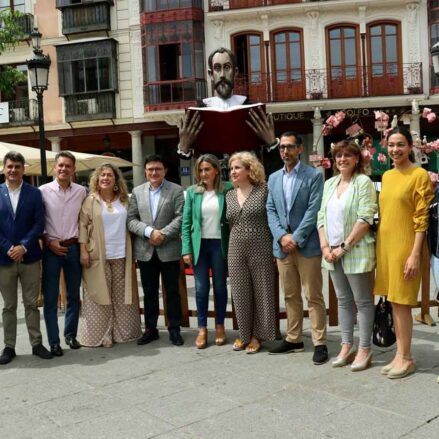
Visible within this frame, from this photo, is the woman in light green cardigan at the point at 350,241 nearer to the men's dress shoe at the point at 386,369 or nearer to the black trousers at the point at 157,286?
the men's dress shoe at the point at 386,369

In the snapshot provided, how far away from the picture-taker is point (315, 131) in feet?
66.7

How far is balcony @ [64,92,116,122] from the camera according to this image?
21703 millimetres

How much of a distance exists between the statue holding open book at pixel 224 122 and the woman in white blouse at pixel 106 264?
0.87 meters

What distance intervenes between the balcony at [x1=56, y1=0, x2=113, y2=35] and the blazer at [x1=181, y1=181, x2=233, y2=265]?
18.3 m

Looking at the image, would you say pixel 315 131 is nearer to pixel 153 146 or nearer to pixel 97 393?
pixel 153 146

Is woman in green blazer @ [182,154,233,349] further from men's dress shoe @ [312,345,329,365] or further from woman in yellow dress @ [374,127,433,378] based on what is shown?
woman in yellow dress @ [374,127,433,378]

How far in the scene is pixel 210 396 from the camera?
393 centimetres

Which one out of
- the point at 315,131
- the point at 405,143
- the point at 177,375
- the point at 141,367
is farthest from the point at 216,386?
the point at 315,131

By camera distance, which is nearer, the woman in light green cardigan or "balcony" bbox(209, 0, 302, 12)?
the woman in light green cardigan

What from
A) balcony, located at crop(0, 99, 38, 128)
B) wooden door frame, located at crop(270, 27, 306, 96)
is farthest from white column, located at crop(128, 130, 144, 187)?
wooden door frame, located at crop(270, 27, 306, 96)

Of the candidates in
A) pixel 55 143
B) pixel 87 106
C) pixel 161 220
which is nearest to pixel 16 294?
pixel 161 220

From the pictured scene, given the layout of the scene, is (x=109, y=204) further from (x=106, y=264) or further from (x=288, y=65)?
(x=288, y=65)

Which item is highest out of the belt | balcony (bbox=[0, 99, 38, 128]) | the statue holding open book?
balcony (bbox=[0, 99, 38, 128])

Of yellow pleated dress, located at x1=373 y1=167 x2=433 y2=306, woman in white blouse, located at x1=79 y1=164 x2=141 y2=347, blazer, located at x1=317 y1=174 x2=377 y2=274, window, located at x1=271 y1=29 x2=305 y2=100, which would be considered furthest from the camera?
window, located at x1=271 y1=29 x2=305 y2=100
